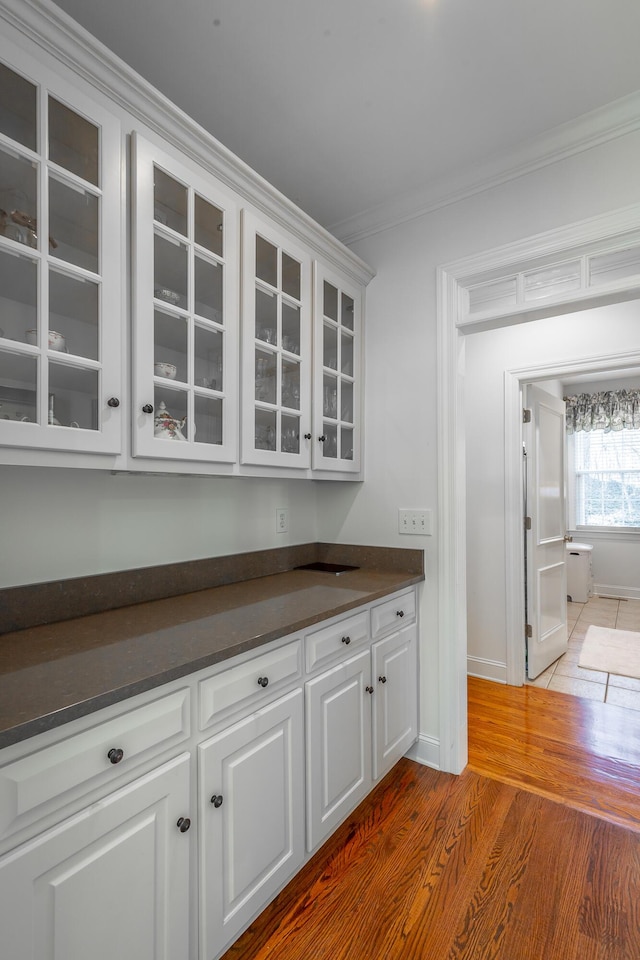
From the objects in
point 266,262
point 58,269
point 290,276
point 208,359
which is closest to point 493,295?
point 290,276

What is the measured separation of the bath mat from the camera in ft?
11.3

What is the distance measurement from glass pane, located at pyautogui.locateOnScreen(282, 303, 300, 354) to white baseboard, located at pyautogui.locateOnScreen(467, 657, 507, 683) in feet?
8.24

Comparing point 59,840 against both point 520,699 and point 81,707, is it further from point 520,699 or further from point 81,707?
point 520,699

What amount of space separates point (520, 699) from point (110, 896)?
8.74 ft

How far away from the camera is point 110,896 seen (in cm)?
95

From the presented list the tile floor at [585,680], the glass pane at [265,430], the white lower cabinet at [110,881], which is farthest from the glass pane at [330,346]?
the tile floor at [585,680]

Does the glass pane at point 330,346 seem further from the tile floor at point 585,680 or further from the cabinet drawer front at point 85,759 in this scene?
the tile floor at point 585,680

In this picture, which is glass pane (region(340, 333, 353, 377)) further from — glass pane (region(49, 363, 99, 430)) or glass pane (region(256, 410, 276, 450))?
glass pane (region(49, 363, 99, 430))

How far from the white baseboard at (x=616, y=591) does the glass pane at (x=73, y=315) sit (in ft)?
21.2

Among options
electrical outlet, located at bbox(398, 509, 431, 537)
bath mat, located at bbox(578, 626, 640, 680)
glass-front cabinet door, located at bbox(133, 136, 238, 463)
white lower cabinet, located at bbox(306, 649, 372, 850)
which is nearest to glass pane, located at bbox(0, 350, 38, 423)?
glass-front cabinet door, located at bbox(133, 136, 238, 463)

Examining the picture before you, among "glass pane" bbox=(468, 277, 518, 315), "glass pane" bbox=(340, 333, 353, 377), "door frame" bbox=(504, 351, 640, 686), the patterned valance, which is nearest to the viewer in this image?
"glass pane" bbox=(468, 277, 518, 315)

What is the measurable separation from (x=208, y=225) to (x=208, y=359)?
45cm

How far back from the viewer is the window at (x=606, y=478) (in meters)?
5.89

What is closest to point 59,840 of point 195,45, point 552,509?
point 195,45
